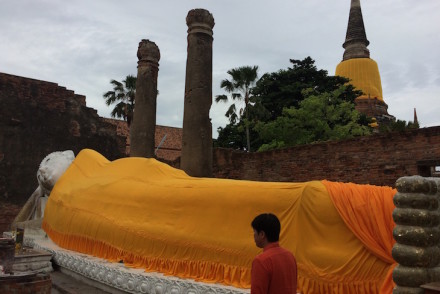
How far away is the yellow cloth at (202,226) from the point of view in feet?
9.30

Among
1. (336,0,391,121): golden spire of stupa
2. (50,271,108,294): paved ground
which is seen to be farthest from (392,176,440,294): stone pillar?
(336,0,391,121): golden spire of stupa

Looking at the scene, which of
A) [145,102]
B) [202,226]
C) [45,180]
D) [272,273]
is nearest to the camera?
[272,273]

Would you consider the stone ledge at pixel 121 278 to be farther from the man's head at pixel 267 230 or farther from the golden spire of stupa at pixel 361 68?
the golden spire of stupa at pixel 361 68

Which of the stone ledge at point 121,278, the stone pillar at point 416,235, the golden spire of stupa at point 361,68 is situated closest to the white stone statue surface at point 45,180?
the stone ledge at point 121,278

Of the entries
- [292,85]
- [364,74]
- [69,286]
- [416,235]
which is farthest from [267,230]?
[364,74]

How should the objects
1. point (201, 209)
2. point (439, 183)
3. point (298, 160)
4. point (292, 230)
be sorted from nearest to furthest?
point (439, 183)
point (292, 230)
point (201, 209)
point (298, 160)

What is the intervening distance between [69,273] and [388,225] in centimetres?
355

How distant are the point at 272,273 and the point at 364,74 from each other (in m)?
25.9

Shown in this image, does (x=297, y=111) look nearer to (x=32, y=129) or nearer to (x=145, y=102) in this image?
(x=145, y=102)

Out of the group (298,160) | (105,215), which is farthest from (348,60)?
(105,215)

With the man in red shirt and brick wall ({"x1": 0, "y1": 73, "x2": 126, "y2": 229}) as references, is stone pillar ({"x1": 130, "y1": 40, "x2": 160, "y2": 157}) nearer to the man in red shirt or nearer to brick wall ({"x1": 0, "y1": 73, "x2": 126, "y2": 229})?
brick wall ({"x1": 0, "y1": 73, "x2": 126, "y2": 229})

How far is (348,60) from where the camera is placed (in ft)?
87.2

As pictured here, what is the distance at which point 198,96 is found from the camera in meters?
6.97

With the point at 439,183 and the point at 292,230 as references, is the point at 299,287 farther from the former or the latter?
the point at 439,183
